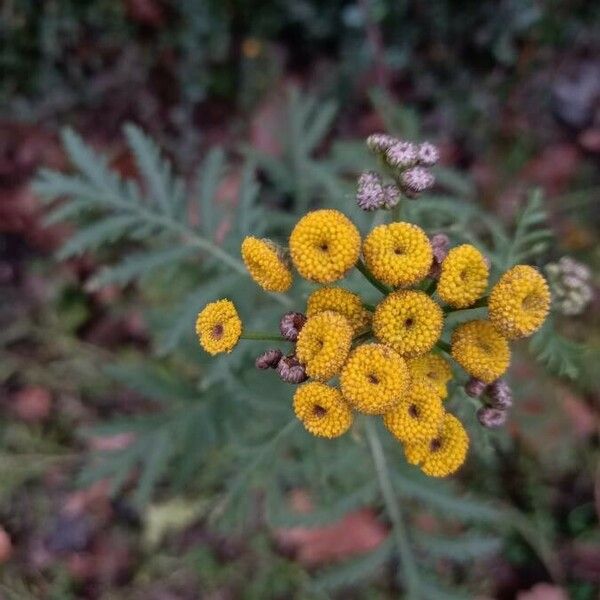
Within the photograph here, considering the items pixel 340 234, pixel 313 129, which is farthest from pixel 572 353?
pixel 313 129

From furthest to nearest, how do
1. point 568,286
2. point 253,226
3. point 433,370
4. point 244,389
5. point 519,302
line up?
point 253,226, point 244,389, point 568,286, point 433,370, point 519,302

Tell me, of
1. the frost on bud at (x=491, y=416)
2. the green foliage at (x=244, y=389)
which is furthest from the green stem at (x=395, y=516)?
the frost on bud at (x=491, y=416)

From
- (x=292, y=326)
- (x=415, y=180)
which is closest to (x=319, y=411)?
(x=292, y=326)

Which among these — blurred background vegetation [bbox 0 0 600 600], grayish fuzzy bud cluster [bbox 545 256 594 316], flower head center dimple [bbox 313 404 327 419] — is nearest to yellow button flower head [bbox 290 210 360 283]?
flower head center dimple [bbox 313 404 327 419]

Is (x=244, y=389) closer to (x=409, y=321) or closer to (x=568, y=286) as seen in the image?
(x=409, y=321)

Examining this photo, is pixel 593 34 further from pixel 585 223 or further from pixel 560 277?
pixel 560 277

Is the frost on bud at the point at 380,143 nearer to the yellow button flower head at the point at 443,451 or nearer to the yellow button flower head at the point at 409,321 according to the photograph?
the yellow button flower head at the point at 409,321
